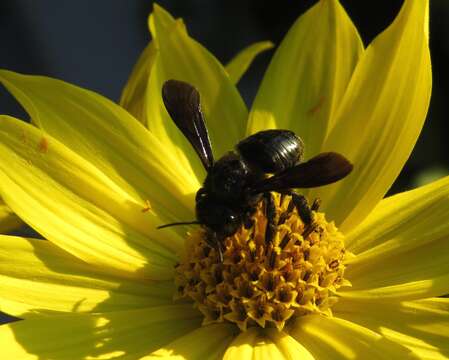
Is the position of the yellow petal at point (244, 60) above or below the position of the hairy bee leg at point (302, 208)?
above

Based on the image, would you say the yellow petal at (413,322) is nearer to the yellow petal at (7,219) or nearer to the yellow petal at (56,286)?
the yellow petal at (56,286)

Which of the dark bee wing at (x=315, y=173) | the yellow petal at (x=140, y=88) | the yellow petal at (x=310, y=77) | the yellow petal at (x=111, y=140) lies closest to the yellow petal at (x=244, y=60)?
the yellow petal at (x=310, y=77)

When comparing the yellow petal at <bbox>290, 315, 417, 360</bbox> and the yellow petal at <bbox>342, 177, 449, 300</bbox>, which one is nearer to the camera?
the yellow petal at <bbox>290, 315, 417, 360</bbox>

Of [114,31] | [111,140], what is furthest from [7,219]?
[114,31]

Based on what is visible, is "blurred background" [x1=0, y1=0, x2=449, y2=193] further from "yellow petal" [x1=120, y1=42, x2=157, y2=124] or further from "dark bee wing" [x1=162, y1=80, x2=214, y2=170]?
"dark bee wing" [x1=162, y1=80, x2=214, y2=170]

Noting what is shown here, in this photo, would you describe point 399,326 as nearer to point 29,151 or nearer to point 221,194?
point 221,194

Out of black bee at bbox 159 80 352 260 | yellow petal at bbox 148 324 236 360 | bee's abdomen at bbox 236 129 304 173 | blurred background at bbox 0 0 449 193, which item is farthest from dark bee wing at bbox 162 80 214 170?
blurred background at bbox 0 0 449 193

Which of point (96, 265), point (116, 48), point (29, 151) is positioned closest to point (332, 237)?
point (96, 265)
